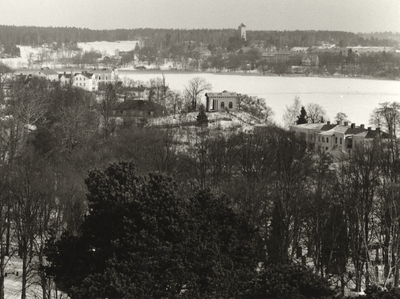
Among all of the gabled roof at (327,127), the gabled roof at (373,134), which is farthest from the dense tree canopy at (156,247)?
the gabled roof at (327,127)

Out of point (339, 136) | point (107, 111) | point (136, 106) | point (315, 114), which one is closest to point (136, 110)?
point (136, 106)

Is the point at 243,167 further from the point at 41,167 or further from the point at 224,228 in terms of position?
the point at 224,228

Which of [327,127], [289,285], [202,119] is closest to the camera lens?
[289,285]

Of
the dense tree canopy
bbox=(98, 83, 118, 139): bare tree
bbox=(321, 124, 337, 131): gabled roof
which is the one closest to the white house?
bbox=(98, 83, 118, 139): bare tree

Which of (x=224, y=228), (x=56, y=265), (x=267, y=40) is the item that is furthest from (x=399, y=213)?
(x=267, y=40)

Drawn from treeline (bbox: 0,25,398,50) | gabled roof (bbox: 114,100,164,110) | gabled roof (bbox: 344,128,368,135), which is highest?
treeline (bbox: 0,25,398,50)

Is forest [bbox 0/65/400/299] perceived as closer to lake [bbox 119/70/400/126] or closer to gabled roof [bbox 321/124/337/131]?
gabled roof [bbox 321/124/337/131]

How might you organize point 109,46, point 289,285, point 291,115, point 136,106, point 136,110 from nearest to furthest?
point 289,285, point 136,110, point 136,106, point 291,115, point 109,46

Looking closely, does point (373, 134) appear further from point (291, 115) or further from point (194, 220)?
point (194, 220)

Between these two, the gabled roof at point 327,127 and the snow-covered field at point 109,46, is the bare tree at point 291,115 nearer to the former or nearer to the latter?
the gabled roof at point 327,127
